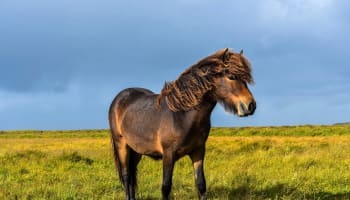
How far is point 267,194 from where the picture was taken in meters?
7.49

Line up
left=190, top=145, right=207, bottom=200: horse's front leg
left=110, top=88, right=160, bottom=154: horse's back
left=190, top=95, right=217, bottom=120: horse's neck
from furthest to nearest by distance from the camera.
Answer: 1. left=110, top=88, right=160, bottom=154: horse's back
2. left=190, top=145, right=207, bottom=200: horse's front leg
3. left=190, top=95, right=217, bottom=120: horse's neck

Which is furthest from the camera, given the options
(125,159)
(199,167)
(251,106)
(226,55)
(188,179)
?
(188,179)

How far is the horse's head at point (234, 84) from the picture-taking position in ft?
16.1

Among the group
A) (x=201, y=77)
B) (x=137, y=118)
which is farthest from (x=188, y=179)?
(x=201, y=77)

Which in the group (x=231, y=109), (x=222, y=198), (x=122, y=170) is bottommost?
(x=222, y=198)

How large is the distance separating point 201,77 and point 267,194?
10.0 ft

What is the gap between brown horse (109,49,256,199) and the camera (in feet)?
16.8

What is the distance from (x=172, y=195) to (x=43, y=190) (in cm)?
255

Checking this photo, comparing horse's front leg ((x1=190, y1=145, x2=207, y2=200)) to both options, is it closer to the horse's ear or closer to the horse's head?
the horse's head

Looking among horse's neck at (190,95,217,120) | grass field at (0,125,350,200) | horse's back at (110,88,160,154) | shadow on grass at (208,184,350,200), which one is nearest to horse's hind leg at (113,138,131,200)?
horse's back at (110,88,160,154)

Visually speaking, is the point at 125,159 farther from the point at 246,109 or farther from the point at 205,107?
the point at 246,109

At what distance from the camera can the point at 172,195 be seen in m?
7.37

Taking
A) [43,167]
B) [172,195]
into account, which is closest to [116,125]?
[172,195]

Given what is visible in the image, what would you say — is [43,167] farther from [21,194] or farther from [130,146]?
[130,146]
